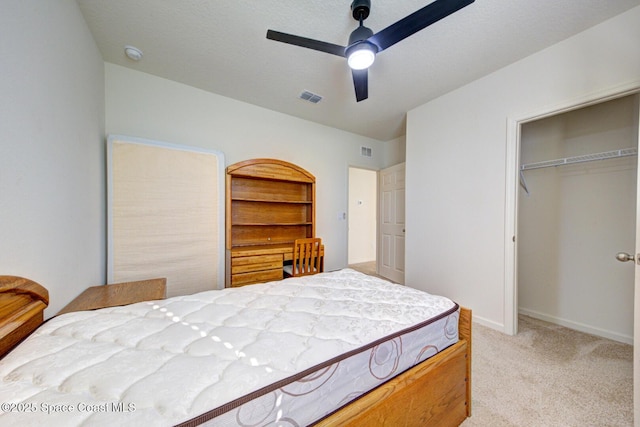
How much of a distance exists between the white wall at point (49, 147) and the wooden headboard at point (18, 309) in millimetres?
113

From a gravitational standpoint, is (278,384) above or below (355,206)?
below

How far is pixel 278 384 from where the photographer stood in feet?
2.24

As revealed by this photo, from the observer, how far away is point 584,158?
2.11 metres

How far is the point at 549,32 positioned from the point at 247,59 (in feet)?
8.44

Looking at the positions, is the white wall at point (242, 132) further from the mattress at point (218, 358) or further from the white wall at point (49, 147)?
the mattress at point (218, 358)

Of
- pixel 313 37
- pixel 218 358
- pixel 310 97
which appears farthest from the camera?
pixel 310 97

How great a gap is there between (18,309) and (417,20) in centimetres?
235

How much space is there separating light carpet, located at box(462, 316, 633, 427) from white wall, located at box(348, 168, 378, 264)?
3.20 meters

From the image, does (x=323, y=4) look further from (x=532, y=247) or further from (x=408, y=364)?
(x=532, y=247)

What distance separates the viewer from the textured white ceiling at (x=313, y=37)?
5.21 ft

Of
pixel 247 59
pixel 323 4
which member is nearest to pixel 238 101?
pixel 247 59

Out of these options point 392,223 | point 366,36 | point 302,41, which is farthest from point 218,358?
point 392,223

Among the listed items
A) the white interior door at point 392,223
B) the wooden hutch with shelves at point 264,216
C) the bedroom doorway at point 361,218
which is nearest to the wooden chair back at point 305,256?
the wooden hutch with shelves at point 264,216

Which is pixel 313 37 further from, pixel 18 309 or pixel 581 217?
pixel 581 217
